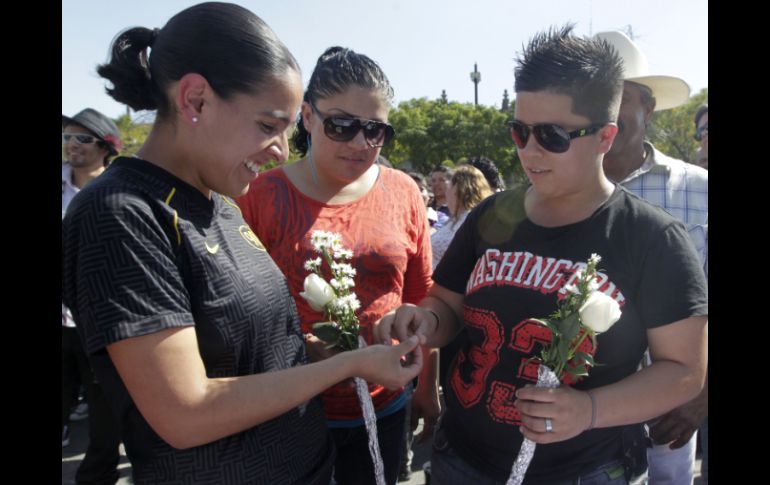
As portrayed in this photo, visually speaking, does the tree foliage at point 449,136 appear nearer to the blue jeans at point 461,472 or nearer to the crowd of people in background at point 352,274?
the crowd of people in background at point 352,274

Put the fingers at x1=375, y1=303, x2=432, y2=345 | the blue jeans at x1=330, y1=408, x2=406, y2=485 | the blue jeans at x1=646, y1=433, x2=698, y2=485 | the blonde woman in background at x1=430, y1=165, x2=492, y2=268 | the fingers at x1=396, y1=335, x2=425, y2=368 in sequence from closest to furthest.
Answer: the fingers at x1=396, y1=335, x2=425, y2=368 < the fingers at x1=375, y1=303, x2=432, y2=345 < the blue jeans at x1=330, y1=408, x2=406, y2=485 < the blue jeans at x1=646, y1=433, x2=698, y2=485 < the blonde woman in background at x1=430, y1=165, x2=492, y2=268

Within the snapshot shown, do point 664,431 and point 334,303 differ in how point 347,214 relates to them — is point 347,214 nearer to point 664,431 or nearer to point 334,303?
point 334,303

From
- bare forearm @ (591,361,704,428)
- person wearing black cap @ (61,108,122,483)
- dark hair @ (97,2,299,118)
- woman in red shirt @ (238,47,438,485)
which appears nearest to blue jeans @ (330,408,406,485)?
woman in red shirt @ (238,47,438,485)

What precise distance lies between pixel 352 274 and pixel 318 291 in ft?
0.60

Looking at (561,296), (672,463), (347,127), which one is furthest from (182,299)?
(672,463)

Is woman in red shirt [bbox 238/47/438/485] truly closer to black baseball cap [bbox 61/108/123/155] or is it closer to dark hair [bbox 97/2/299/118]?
dark hair [bbox 97/2/299/118]

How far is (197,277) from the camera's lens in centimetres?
139

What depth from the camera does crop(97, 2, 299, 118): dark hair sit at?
4.74 ft

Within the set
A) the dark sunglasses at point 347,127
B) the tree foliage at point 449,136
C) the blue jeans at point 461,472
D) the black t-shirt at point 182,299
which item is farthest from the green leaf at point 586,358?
the tree foliage at point 449,136
